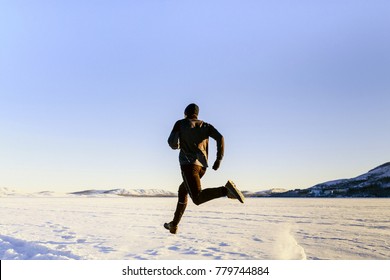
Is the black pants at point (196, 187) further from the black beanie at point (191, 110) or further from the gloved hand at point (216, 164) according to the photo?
the black beanie at point (191, 110)

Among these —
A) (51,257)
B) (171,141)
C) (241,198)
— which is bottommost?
(51,257)

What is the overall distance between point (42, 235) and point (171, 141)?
5.71 meters

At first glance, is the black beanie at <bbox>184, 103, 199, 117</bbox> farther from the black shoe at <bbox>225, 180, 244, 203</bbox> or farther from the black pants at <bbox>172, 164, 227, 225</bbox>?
the black shoe at <bbox>225, 180, 244, 203</bbox>

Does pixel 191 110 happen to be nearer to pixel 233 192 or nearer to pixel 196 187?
pixel 196 187

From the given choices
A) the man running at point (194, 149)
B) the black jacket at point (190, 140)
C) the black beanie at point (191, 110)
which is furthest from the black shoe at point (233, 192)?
the black beanie at point (191, 110)

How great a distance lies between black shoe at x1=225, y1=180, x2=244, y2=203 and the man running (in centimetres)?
4

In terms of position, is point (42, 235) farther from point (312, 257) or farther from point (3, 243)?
point (312, 257)

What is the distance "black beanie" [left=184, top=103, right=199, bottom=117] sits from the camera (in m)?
4.69

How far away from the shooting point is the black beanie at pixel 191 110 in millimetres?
4691

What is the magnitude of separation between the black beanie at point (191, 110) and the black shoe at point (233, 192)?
98 centimetres

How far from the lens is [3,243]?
7.94m

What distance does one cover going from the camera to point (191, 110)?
15.4 feet

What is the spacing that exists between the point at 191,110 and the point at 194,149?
501 millimetres
